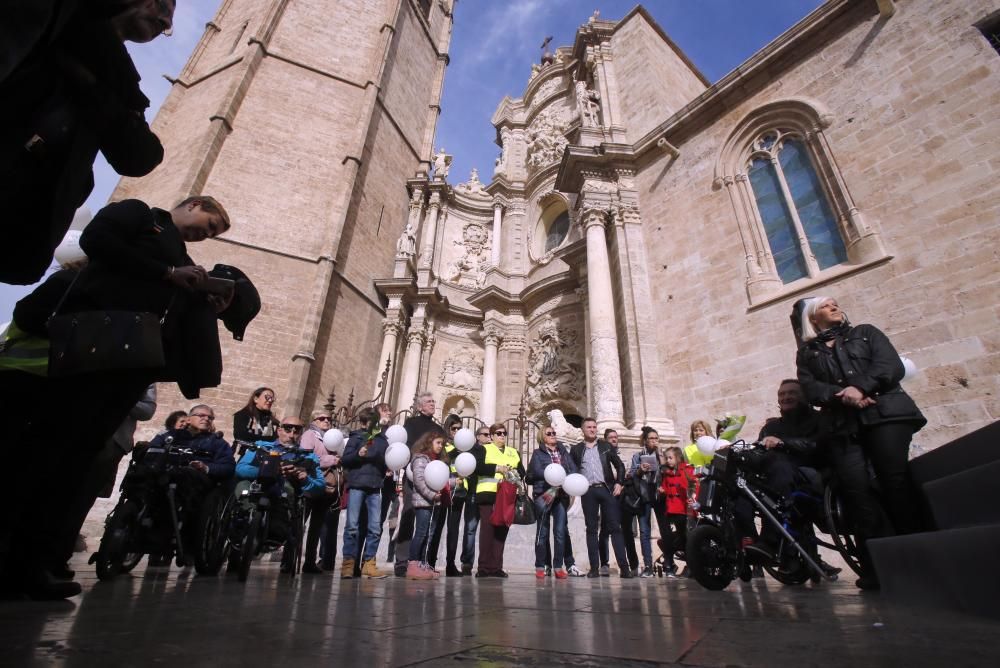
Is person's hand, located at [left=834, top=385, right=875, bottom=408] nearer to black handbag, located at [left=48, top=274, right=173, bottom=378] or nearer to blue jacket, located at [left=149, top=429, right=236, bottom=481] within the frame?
black handbag, located at [left=48, top=274, right=173, bottom=378]

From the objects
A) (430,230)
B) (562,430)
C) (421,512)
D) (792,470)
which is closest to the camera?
(792,470)

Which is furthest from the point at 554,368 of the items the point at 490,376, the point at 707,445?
the point at 707,445

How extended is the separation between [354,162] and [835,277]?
15411mm

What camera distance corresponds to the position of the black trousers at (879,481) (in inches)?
105

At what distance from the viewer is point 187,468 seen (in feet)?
13.2

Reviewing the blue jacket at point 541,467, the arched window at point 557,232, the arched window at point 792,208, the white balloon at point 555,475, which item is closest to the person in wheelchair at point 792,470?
the white balloon at point 555,475

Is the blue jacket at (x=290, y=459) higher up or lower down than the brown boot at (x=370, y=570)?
higher up

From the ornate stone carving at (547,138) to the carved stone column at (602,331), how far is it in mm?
8120

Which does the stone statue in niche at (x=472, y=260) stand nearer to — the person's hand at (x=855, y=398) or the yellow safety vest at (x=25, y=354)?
the person's hand at (x=855, y=398)

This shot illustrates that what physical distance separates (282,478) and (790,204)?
969 centimetres

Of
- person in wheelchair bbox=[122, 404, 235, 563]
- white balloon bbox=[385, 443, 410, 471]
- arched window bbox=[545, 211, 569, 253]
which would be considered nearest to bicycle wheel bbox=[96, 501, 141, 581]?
person in wheelchair bbox=[122, 404, 235, 563]

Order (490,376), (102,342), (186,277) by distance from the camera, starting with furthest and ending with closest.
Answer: (490,376), (186,277), (102,342)

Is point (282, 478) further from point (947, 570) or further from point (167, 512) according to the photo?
point (947, 570)

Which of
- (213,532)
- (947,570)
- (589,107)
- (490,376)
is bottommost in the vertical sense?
(947,570)
